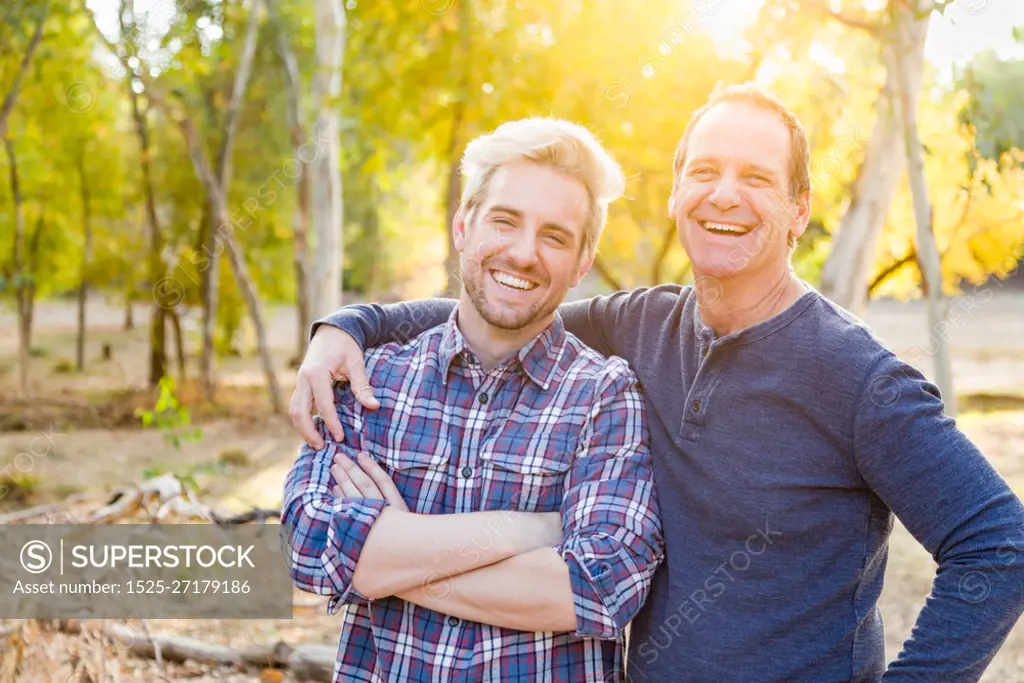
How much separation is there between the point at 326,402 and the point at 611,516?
750 mm

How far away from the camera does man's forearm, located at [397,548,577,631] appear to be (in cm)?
194

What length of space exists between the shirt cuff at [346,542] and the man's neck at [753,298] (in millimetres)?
901

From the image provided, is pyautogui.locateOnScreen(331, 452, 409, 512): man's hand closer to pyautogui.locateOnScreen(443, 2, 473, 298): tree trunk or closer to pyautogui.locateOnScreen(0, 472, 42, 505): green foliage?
pyautogui.locateOnScreen(443, 2, 473, 298): tree trunk

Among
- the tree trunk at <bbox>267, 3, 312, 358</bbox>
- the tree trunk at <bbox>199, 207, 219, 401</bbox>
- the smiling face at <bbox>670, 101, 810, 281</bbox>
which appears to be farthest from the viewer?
the tree trunk at <bbox>199, 207, 219, 401</bbox>

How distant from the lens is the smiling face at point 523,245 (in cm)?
220

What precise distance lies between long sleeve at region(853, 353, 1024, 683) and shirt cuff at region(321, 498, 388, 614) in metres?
1.07

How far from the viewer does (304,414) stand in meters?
2.27

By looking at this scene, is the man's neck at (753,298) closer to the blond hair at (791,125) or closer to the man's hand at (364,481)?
the blond hair at (791,125)

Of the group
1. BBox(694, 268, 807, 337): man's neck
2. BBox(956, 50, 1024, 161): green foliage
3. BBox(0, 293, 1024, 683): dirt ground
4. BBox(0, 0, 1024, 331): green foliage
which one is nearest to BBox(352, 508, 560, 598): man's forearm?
BBox(694, 268, 807, 337): man's neck

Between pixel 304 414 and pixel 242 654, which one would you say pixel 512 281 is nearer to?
pixel 304 414

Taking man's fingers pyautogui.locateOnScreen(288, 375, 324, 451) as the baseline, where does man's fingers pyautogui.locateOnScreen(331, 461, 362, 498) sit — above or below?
below

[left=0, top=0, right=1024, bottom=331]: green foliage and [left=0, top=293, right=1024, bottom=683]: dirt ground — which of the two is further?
[left=0, top=0, right=1024, bottom=331]: green foliage

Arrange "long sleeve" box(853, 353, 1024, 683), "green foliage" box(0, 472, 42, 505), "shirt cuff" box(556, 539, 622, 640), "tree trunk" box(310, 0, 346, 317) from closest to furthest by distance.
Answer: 1. "long sleeve" box(853, 353, 1024, 683)
2. "shirt cuff" box(556, 539, 622, 640)
3. "green foliage" box(0, 472, 42, 505)
4. "tree trunk" box(310, 0, 346, 317)

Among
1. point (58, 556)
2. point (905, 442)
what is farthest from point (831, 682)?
point (58, 556)
